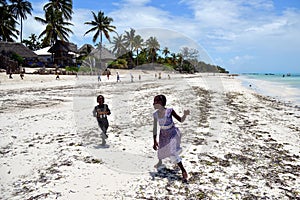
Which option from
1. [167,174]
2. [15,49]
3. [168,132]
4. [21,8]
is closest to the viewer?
[168,132]

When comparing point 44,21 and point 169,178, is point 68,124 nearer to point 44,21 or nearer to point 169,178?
point 169,178

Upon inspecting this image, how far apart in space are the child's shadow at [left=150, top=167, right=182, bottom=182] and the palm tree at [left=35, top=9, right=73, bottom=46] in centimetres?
4499

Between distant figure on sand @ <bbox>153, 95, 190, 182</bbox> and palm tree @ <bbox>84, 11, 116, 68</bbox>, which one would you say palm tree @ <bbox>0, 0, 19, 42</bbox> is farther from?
distant figure on sand @ <bbox>153, 95, 190, 182</bbox>

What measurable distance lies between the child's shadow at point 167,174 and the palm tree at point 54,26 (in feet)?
148

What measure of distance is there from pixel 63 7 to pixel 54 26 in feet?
22.6

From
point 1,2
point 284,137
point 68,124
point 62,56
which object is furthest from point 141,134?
point 1,2

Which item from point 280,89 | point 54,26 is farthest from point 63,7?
point 280,89

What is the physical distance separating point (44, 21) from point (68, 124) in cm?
4408

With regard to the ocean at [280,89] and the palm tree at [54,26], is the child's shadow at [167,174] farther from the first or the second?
the palm tree at [54,26]

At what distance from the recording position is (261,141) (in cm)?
672

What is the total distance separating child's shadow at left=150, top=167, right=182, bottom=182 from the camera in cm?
418

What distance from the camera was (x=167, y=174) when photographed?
4.33m

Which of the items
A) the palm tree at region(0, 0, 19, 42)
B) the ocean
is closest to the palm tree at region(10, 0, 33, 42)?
the palm tree at region(0, 0, 19, 42)

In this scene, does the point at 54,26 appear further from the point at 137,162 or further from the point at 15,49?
the point at 137,162
